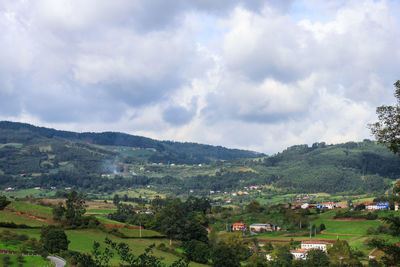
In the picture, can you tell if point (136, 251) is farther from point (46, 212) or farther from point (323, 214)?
point (323, 214)

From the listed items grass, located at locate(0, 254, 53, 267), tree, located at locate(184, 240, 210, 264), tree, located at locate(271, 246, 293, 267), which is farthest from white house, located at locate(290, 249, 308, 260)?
grass, located at locate(0, 254, 53, 267)

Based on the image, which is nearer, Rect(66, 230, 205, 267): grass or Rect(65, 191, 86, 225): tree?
Rect(66, 230, 205, 267): grass

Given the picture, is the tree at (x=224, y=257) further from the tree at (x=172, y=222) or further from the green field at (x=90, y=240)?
the tree at (x=172, y=222)

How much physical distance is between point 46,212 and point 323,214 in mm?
84481

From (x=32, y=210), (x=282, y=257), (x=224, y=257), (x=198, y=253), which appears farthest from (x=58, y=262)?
(x=32, y=210)

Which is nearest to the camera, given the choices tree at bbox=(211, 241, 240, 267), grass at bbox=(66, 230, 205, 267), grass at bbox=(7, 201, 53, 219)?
grass at bbox=(66, 230, 205, 267)

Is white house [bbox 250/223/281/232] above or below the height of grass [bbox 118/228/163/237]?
below

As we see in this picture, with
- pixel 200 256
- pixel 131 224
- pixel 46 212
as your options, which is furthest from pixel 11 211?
pixel 200 256

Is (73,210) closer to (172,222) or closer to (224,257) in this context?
(172,222)

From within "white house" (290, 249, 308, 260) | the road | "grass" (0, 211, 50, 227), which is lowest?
"white house" (290, 249, 308, 260)

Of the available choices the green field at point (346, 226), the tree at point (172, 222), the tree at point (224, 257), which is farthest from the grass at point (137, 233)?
the green field at point (346, 226)

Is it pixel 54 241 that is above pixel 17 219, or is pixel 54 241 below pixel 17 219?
below

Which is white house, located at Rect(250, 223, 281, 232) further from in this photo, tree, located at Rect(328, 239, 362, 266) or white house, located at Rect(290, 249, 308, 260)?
tree, located at Rect(328, 239, 362, 266)

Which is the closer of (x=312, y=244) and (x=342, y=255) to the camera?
Result: (x=342, y=255)
